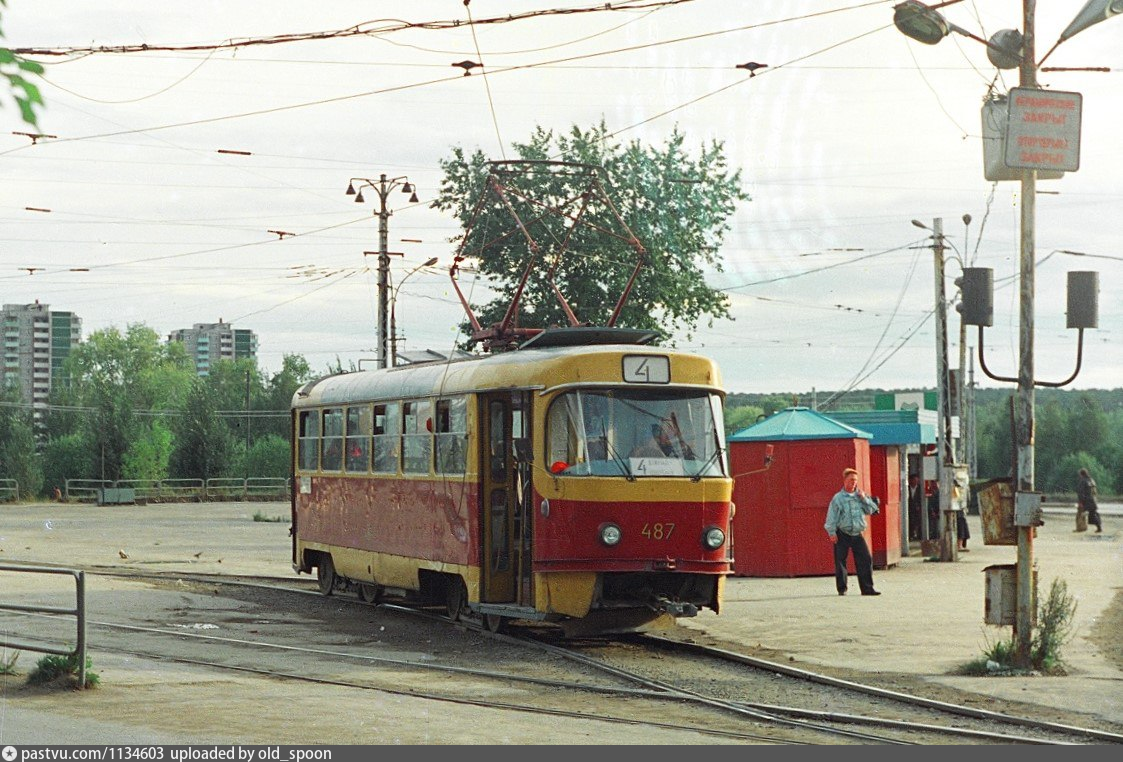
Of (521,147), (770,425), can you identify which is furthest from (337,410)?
(521,147)

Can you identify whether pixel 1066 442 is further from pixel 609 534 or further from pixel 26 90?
pixel 26 90

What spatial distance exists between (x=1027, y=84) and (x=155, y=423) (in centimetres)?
9766

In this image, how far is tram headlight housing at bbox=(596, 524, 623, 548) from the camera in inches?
602

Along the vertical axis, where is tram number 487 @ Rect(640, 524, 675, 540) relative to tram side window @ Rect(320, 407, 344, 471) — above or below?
below

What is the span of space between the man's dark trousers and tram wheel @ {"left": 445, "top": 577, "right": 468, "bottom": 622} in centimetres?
580

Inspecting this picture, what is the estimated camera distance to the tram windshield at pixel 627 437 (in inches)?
612

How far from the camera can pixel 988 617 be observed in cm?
1412

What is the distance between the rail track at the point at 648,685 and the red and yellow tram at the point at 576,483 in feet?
1.95

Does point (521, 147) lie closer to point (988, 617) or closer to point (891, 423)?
point (891, 423)

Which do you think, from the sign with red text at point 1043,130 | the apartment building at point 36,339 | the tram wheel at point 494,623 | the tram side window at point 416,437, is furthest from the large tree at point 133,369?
the sign with red text at point 1043,130

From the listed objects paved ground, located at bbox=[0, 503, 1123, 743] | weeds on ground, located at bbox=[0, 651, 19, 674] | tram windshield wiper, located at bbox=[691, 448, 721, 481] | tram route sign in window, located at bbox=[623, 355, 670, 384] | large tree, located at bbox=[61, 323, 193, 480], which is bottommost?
paved ground, located at bbox=[0, 503, 1123, 743]

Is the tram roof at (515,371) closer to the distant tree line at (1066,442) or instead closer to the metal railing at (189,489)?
the metal railing at (189,489)

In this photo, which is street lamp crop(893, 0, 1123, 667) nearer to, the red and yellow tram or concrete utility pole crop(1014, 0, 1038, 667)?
concrete utility pole crop(1014, 0, 1038, 667)

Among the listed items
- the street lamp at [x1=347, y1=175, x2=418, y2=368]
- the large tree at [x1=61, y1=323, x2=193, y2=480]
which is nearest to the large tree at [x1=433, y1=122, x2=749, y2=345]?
the street lamp at [x1=347, y1=175, x2=418, y2=368]
